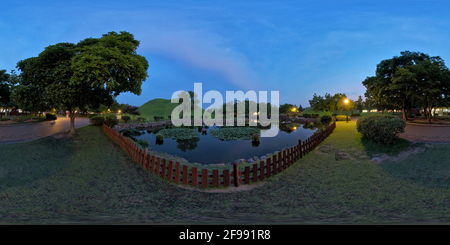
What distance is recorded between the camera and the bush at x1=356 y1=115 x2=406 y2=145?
9508 mm

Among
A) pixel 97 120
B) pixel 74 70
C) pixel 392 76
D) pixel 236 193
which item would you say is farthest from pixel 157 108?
pixel 236 193

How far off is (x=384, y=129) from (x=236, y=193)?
938cm

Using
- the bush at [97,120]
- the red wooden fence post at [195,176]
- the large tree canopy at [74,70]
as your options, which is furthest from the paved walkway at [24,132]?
the red wooden fence post at [195,176]

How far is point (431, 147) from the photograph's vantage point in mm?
8672

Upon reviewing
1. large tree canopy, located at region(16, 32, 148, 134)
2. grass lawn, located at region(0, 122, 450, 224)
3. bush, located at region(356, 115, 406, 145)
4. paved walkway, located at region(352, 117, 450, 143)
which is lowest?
grass lawn, located at region(0, 122, 450, 224)

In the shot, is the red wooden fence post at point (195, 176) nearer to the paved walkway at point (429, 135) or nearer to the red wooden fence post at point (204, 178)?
the red wooden fence post at point (204, 178)

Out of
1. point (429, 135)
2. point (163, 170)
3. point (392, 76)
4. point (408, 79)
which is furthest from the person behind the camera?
point (392, 76)

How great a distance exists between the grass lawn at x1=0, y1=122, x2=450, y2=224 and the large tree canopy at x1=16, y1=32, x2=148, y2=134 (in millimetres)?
3239

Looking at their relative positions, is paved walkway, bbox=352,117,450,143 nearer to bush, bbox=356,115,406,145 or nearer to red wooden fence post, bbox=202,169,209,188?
bush, bbox=356,115,406,145

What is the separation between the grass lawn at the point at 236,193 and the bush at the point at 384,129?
2.45 ft

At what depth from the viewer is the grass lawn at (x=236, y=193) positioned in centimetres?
362

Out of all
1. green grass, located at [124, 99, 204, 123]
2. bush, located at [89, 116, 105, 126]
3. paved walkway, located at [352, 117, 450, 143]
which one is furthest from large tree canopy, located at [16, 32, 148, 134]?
green grass, located at [124, 99, 204, 123]

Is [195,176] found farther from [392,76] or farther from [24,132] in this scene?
[392,76]

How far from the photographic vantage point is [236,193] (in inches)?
207
